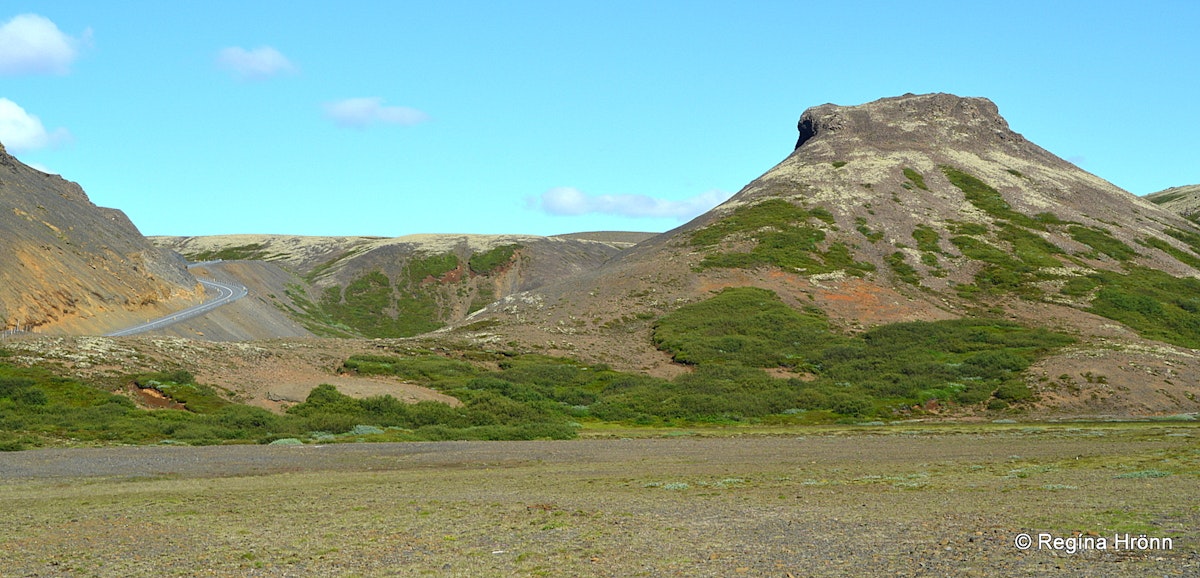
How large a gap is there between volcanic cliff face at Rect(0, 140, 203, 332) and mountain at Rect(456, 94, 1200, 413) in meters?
31.2

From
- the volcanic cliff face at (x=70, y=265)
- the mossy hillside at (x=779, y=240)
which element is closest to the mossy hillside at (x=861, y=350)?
the mossy hillside at (x=779, y=240)

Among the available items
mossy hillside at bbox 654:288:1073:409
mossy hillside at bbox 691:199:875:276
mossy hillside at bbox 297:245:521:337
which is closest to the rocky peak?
mossy hillside at bbox 691:199:875:276

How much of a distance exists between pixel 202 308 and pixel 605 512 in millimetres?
86580

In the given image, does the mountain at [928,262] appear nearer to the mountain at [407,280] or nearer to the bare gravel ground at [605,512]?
the bare gravel ground at [605,512]

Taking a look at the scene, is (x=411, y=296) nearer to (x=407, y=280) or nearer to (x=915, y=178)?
(x=407, y=280)

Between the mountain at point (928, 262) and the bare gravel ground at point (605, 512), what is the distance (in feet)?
129

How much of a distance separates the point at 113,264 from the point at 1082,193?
398 ft

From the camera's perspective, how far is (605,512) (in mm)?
22203

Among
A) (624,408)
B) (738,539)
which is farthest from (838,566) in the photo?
(624,408)

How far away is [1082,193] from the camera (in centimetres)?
14012

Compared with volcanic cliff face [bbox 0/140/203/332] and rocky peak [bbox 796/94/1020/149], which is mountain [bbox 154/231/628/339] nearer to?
volcanic cliff face [bbox 0/140/203/332]

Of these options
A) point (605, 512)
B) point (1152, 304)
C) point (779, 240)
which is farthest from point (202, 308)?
point (1152, 304)

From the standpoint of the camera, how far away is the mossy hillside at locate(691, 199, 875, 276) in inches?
4257

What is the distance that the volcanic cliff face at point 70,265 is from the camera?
78000mm
